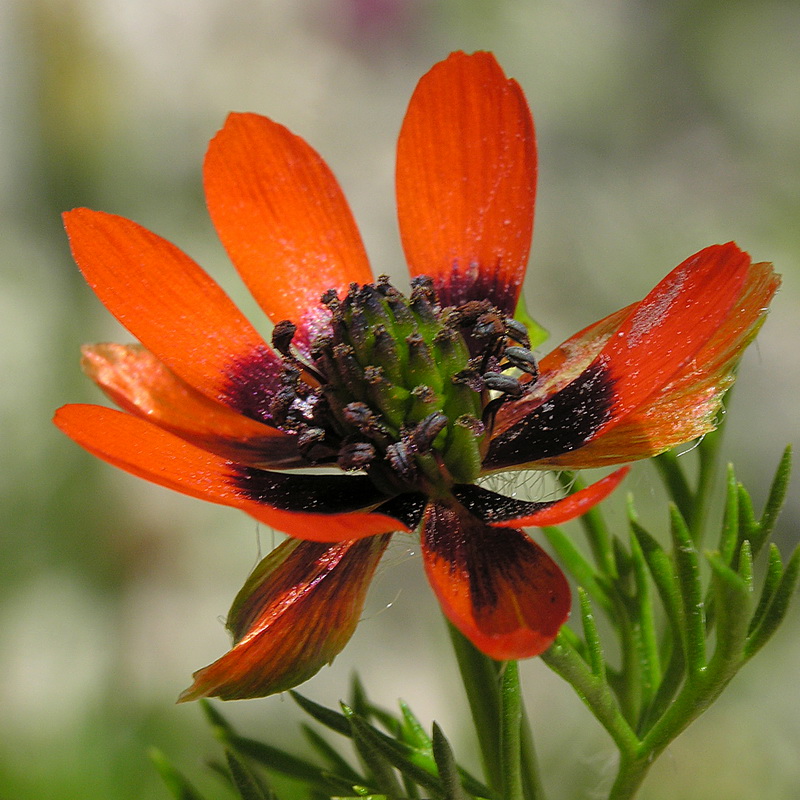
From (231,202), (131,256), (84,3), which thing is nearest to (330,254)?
(231,202)

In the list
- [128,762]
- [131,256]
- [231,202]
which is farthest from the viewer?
[128,762]

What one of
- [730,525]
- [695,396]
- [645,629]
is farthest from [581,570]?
[695,396]

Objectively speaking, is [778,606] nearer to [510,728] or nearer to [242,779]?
[510,728]

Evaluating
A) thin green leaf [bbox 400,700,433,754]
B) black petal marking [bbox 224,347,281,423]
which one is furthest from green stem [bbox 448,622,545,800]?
black petal marking [bbox 224,347,281,423]

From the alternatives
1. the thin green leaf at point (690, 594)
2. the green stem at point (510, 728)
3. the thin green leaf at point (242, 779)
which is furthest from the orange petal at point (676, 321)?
the thin green leaf at point (242, 779)

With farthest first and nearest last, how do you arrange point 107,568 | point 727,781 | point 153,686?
point 107,568
point 153,686
point 727,781

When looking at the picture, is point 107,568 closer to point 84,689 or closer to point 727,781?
point 84,689

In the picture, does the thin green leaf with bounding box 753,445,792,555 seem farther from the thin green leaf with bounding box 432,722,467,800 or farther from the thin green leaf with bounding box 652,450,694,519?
the thin green leaf with bounding box 432,722,467,800
